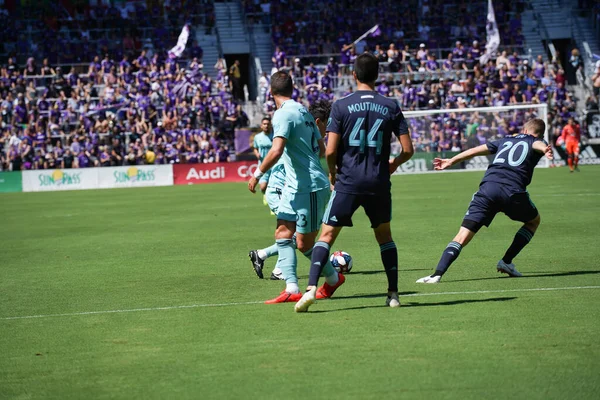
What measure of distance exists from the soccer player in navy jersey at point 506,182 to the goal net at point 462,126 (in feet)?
97.3

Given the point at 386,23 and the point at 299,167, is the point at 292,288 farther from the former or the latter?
the point at 386,23

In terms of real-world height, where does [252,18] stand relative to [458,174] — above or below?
above

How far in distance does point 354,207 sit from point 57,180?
32.0 meters

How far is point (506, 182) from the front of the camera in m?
10.3

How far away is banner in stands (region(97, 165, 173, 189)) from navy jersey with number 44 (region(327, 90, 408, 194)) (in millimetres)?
31086

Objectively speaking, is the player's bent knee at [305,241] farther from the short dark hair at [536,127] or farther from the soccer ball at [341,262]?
the short dark hair at [536,127]

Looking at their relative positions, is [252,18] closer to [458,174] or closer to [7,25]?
[7,25]

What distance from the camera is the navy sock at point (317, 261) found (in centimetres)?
824

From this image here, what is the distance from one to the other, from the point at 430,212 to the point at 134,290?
10.8 m

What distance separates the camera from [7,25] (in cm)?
4550

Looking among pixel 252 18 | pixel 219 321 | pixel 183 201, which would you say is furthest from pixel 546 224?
pixel 252 18

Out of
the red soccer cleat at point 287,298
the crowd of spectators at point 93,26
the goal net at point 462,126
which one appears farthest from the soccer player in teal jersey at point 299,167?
the crowd of spectators at point 93,26

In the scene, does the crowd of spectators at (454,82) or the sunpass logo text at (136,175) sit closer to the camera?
the sunpass logo text at (136,175)

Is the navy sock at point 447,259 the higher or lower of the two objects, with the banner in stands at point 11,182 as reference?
higher
